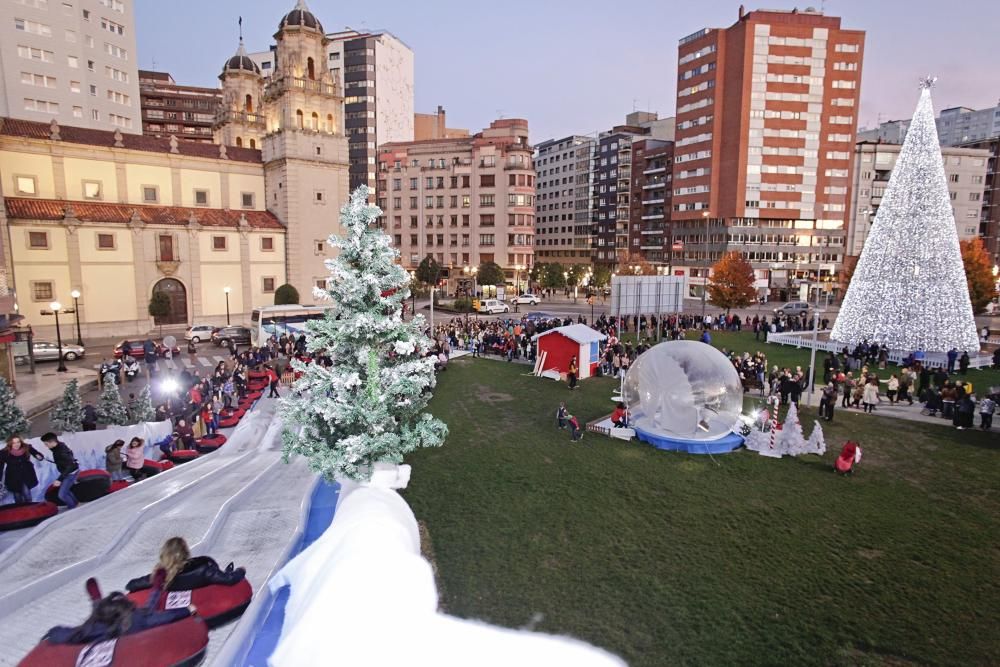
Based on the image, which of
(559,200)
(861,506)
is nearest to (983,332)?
(861,506)

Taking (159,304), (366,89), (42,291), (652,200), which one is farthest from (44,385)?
(652,200)

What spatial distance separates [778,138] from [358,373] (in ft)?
244

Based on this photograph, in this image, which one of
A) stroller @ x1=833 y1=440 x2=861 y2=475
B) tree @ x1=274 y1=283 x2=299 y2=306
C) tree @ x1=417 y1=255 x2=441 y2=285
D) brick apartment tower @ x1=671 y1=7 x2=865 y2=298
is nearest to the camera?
stroller @ x1=833 y1=440 x2=861 y2=475

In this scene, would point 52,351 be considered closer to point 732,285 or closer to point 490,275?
point 490,275

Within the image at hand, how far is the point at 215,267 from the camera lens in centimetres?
4350

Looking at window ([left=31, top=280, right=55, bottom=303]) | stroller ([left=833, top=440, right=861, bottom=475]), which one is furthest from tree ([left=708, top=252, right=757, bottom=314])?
window ([left=31, top=280, right=55, bottom=303])

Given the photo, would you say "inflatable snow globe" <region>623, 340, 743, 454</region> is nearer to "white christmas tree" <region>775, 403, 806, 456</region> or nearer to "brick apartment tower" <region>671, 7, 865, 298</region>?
"white christmas tree" <region>775, 403, 806, 456</region>

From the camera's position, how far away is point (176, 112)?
88.9 meters

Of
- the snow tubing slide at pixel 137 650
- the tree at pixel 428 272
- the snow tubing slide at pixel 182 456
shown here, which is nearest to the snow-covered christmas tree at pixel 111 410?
Result: the snow tubing slide at pixel 182 456

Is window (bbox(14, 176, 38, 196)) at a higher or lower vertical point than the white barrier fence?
higher

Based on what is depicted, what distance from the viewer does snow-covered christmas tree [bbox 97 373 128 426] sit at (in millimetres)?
14953

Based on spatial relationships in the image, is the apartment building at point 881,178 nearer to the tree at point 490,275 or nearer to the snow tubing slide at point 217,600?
the tree at point 490,275

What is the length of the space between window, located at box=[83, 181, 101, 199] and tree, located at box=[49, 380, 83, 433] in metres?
33.4

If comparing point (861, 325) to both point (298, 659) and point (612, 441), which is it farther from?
point (298, 659)
